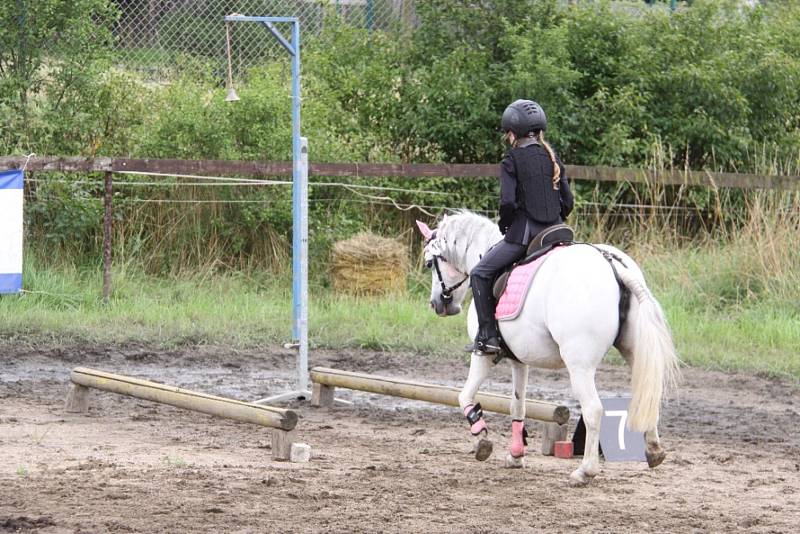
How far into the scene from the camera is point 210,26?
17141mm

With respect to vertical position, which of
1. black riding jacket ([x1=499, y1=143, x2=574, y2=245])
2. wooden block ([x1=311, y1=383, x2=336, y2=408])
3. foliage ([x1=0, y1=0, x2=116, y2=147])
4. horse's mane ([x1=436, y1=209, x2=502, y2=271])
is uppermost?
foliage ([x1=0, y1=0, x2=116, y2=147])

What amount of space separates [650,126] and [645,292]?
1005 cm

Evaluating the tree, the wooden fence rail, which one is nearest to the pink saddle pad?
the wooden fence rail

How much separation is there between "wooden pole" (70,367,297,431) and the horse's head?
1428 mm

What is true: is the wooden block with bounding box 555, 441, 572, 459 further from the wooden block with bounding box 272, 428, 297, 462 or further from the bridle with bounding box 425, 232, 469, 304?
the wooden block with bounding box 272, 428, 297, 462

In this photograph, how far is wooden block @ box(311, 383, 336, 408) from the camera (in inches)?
375

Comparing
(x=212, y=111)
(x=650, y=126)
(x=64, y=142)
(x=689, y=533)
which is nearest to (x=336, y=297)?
(x=212, y=111)

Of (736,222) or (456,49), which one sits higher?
(456,49)

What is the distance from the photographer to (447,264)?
8.02 meters

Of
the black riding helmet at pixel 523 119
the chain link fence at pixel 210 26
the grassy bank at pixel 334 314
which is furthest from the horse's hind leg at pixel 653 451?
the chain link fence at pixel 210 26

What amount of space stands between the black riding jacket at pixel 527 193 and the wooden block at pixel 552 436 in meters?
1.43

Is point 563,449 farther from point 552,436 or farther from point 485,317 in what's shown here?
point 485,317

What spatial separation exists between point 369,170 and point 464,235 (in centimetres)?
633

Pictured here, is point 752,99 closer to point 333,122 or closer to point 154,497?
point 333,122
